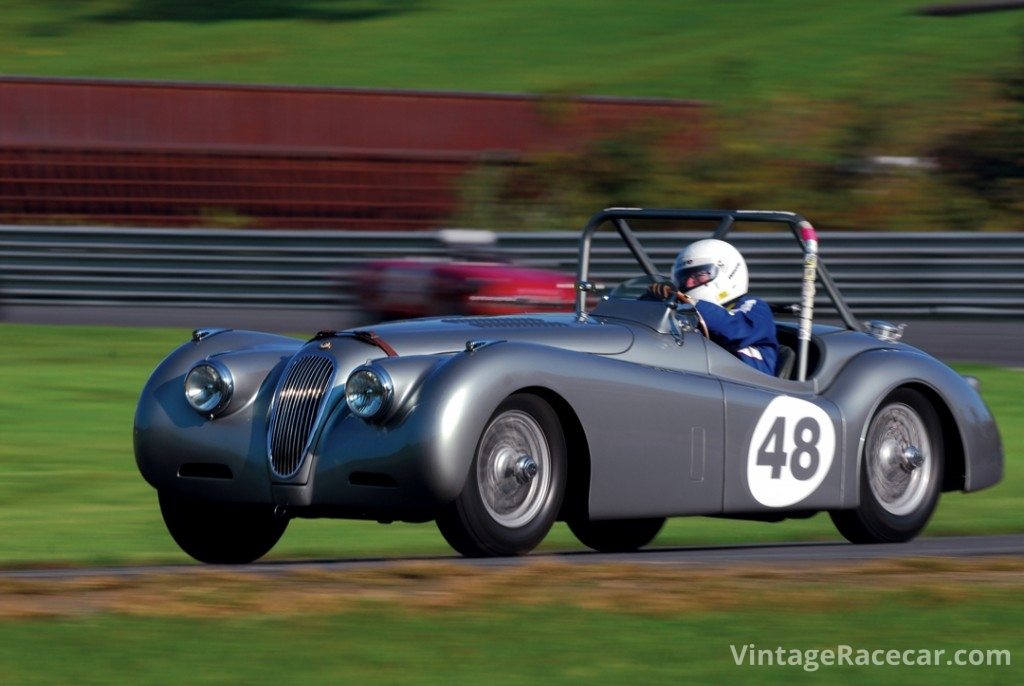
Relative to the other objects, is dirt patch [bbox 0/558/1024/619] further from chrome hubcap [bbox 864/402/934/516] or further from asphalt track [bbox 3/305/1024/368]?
asphalt track [bbox 3/305/1024/368]

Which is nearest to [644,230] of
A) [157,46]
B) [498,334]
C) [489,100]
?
[489,100]

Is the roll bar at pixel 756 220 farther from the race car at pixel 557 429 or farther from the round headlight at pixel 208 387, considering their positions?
the round headlight at pixel 208 387

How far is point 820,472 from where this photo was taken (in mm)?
7031

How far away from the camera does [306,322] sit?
60.6 ft

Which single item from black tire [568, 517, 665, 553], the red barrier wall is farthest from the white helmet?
the red barrier wall

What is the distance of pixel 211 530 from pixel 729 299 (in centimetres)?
226

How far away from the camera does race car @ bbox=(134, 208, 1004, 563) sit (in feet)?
19.5

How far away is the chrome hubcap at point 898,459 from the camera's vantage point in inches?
287

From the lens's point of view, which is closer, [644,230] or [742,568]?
[742,568]

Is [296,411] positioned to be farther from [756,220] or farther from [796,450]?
[756,220]

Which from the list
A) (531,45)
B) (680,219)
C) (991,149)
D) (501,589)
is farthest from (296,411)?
(531,45)

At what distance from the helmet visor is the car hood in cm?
56

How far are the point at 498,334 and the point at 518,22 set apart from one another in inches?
1191

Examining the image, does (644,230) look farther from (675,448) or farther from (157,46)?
(157,46)
